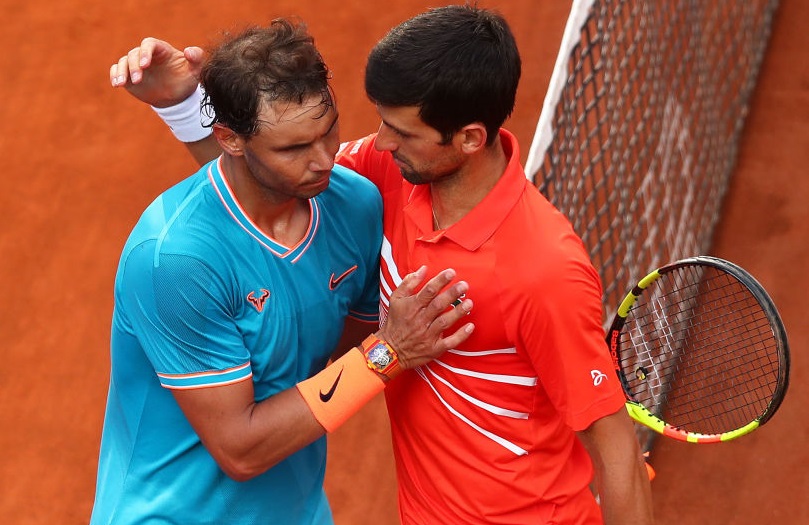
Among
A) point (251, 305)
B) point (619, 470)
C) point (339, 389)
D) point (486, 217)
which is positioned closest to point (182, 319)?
point (251, 305)

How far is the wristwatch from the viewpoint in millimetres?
2738

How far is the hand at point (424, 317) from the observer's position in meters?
2.61

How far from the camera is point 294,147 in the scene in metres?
2.64

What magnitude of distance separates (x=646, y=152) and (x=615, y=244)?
1.72 feet

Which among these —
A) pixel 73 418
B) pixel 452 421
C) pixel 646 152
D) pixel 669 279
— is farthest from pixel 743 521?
pixel 73 418

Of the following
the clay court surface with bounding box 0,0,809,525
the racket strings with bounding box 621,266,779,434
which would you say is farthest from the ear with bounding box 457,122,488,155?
the clay court surface with bounding box 0,0,809,525

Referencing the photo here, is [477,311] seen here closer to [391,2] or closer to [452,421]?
[452,421]

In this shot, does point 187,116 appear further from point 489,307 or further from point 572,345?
point 572,345

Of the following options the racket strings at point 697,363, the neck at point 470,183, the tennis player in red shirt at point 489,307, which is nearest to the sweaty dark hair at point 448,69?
the tennis player in red shirt at point 489,307

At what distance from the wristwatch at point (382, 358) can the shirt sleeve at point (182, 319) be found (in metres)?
0.30

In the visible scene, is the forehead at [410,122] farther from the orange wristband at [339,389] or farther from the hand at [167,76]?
the hand at [167,76]

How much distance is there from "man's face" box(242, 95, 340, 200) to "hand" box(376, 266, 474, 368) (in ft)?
1.11

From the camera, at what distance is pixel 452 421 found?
2.86 meters

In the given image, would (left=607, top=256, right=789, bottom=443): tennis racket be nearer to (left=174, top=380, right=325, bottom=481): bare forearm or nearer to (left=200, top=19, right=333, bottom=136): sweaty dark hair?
(left=174, top=380, right=325, bottom=481): bare forearm
